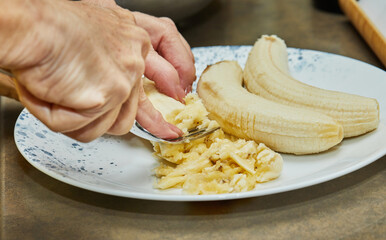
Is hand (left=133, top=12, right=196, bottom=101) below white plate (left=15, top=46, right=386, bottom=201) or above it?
above

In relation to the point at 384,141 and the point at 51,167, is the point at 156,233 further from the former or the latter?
the point at 384,141

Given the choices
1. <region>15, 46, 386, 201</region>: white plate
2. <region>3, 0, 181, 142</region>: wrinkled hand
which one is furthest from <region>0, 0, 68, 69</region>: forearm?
<region>15, 46, 386, 201</region>: white plate

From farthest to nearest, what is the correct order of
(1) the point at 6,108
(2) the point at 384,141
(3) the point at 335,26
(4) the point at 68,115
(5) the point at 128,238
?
(3) the point at 335,26 → (1) the point at 6,108 → (2) the point at 384,141 → (5) the point at 128,238 → (4) the point at 68,115

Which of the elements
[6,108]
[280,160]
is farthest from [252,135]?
[6,108]

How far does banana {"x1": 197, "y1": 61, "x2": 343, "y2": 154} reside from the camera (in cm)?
79

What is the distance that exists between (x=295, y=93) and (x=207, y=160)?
0.25 meters

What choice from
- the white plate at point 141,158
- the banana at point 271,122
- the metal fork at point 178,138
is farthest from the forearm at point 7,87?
the banana at point 271,122

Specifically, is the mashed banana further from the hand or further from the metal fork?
the hand

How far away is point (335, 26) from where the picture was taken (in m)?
1.52

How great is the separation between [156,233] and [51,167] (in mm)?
223

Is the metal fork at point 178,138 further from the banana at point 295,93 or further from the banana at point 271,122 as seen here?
the banana at point 295,93

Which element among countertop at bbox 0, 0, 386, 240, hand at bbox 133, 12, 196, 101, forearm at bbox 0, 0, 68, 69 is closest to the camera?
forearm at bbox 0, 0, 68, 69

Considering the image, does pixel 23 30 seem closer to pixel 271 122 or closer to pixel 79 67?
pixel 79 67

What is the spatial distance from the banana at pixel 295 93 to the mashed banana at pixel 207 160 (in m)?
0.14
